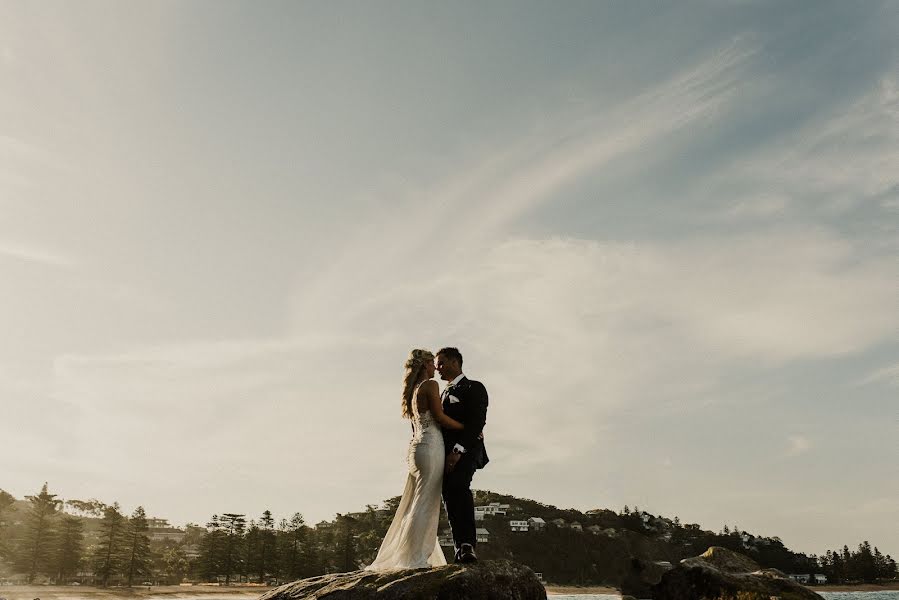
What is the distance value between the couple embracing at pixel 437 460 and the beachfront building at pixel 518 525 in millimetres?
175147

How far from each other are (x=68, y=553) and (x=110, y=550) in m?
5.59

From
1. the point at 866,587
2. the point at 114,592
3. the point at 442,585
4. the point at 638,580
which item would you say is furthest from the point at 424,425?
the point at 866,587

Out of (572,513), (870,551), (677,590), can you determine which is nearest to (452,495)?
(677,590)

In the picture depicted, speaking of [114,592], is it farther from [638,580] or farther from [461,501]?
[461,501]

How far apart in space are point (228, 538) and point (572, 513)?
371 ft

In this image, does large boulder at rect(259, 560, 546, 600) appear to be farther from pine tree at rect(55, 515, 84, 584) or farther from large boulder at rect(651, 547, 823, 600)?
pine tree at rect(55, 515, 84, 584)

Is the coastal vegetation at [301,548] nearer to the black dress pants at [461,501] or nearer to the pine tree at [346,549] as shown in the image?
the pine tree at [346,549]

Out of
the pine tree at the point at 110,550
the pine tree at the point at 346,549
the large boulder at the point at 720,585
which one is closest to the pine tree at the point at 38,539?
the pine tree at the point at 110,550

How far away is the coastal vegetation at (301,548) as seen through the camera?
98625mm

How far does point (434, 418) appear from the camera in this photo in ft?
37.9

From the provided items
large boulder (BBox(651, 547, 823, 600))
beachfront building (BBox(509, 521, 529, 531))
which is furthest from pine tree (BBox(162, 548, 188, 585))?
large boulder (BBox(651, 547, 823, 600))

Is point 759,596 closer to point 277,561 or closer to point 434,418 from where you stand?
point 434,418

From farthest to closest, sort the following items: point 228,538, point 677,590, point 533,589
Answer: point 228,538 < point 677,590 < point 533,589

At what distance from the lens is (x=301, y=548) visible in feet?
382
